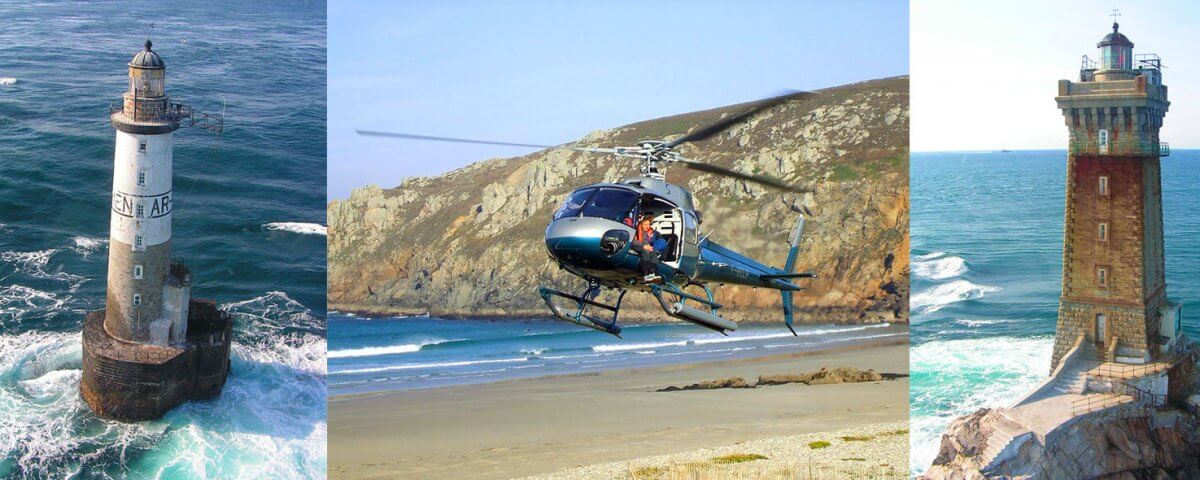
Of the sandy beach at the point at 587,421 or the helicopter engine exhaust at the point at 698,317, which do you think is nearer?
the helicopter engine exhaust at the point at 698,317

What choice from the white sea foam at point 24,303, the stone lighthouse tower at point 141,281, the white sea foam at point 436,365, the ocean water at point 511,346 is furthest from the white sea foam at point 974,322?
the white sea foam at point 24,303

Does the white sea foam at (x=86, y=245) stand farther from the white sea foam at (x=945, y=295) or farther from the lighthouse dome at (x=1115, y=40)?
the lighthouse dome at (x=1115, y=40)

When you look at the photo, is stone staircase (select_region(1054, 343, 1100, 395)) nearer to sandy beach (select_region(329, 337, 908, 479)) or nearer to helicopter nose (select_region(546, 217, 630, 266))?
sandy beach (select_region(329, 337, 908, 479))

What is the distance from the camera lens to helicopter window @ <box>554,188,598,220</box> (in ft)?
40.7

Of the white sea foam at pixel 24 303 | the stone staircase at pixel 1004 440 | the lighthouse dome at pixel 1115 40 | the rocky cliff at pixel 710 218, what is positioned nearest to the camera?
the white sea foam at pixel 24 303

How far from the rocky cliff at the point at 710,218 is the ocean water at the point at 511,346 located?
46 cm

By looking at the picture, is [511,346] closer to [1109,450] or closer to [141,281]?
[141,281]

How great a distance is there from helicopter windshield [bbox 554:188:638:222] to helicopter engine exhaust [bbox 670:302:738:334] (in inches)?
41.3

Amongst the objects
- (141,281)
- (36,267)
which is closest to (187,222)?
(141,281)

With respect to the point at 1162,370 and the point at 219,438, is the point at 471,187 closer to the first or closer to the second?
the point at 219,438

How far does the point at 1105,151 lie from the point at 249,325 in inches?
507

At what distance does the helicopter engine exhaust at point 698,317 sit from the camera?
41.7ft

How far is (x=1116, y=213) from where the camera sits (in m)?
19.4

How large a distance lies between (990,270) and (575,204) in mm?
11748
